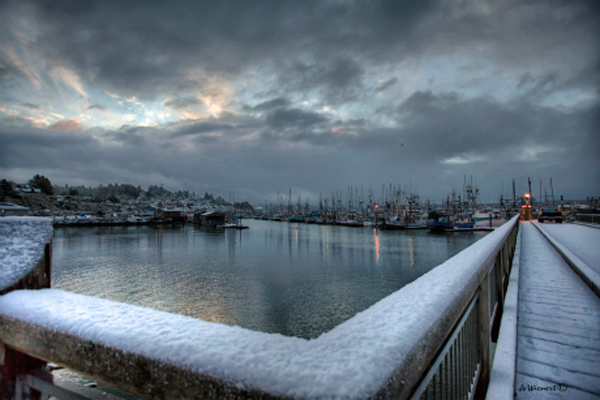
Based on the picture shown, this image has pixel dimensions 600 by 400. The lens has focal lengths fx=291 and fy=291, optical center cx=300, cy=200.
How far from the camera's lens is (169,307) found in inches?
551

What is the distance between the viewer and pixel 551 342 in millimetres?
2848

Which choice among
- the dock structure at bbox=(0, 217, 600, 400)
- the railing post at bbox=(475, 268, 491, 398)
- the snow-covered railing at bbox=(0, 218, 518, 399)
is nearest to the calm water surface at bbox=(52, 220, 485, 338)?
the railing post at bbox=(475, 268, 491, 398)

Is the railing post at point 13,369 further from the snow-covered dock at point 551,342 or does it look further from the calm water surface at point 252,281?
the calm water surface at point 252,281

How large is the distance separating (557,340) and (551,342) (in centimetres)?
8

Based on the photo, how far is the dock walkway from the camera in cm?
217

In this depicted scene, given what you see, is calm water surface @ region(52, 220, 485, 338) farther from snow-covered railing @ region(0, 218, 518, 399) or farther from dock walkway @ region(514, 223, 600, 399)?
snow-covered railing @ region(0, 218, 518, 399)

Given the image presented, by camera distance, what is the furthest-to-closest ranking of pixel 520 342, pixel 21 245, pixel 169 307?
pixel 169 307
pixel 520 342
pixel 21 245

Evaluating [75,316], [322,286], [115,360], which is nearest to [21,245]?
[75,316]

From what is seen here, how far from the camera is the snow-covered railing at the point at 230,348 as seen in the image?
0.55 meters

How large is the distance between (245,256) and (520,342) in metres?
29.9

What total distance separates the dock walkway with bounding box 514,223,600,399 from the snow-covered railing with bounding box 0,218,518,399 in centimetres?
174

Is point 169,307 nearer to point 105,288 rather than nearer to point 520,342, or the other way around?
point 105,288

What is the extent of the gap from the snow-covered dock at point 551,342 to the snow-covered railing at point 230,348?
1.61 metres

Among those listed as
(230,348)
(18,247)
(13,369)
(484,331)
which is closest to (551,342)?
(484,331)
